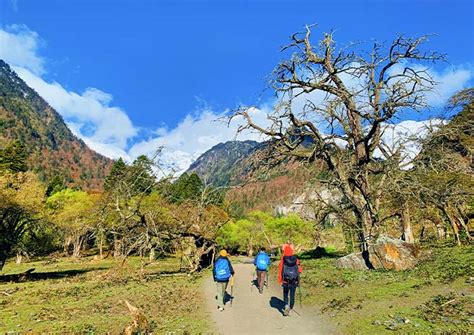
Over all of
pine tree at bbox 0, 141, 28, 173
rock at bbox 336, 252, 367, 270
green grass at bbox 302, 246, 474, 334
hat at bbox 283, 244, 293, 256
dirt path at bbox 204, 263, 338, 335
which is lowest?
dirt path at bbox 204, 263, 338, 335

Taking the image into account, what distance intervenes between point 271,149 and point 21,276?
26.1 meters

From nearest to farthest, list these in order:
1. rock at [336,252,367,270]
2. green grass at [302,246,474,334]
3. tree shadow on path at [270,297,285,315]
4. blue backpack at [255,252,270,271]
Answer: green grass at [302,246,474,334] → tree shadow on path at [270,297,285,315] → blue backpack at [255,252,270,271] → rock at [336,252,367,270]

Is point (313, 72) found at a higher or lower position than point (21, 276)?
higher

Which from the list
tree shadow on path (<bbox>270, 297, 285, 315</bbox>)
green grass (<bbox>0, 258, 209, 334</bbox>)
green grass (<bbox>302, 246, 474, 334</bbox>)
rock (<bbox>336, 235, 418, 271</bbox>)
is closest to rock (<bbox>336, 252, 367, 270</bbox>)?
rock (<bbox>336, 235, 418, 271</bbox>)

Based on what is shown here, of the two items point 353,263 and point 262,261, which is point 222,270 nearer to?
point 262,261

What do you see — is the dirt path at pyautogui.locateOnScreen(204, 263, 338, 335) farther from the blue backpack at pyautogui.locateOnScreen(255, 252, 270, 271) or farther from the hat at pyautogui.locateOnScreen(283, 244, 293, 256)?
the hat at pyautogui.locateOnScreen(283, 244, 293, 256)

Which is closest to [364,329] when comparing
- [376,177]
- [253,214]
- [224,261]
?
[224,261]

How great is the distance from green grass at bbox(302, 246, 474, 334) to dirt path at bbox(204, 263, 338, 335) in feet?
2.39

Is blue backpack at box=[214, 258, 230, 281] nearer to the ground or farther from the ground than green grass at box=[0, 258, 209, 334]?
farther from the ground

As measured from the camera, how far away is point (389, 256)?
19.9m

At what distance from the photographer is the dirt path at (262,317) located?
1134cm

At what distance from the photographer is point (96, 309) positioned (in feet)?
52.3

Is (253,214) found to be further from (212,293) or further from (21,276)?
(212,293)

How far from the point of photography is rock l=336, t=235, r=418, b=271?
19562 mm
